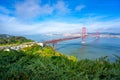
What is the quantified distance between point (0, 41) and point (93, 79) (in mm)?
19191

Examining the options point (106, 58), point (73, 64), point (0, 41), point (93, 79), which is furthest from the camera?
point (0, 41)

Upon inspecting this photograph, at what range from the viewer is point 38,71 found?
2406 mm

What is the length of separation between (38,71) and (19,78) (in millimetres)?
264

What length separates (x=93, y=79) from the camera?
2.18m

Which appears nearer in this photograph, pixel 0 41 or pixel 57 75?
pixel 57 75

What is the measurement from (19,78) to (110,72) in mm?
1205

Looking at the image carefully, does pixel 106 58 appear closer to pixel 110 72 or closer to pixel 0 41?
pixel 110 72

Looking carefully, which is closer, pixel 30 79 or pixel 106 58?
pixel 30 79

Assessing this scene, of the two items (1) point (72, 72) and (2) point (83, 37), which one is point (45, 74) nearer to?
(1) point (72, 72)

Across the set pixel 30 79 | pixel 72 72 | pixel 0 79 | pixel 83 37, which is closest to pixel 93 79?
pixel 72 72

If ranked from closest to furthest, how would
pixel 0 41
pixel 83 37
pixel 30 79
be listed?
pixel 30 79
pixel 0 41
pixel 83 37

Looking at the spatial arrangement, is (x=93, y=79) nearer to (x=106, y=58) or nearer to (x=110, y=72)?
(x=110, y=72)

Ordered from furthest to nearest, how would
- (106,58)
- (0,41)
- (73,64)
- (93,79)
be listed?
1. (0,41)
2. (106,58)
3. (73,64)
4. (93,79)

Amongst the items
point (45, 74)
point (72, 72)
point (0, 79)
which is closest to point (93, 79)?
point (72, 72)
